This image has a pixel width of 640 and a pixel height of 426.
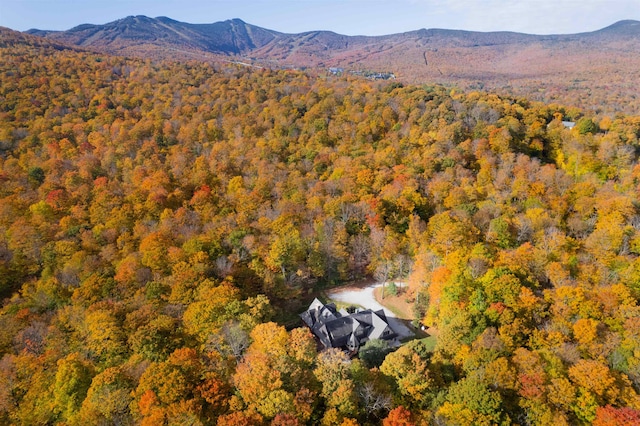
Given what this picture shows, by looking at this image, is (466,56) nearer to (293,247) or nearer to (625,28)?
(625,28)

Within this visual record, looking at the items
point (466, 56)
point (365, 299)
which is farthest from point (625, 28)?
point (365, 299)

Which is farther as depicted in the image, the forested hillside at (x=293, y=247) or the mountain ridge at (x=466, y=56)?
the mountain ridge at (x=466, y=56)

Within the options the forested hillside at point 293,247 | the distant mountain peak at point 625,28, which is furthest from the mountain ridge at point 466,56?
the forested hillside at point 293,247

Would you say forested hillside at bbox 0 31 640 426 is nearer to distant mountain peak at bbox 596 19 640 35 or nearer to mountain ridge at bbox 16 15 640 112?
mountain ridge at bbox 16 15 640 112

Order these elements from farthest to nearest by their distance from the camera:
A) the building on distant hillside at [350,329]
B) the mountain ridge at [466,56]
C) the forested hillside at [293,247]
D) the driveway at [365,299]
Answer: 1. the mountain ridge at [466,56]
2. the driveway at [365,299]
3. the building on distant hillside at [350,329]
4. the forested hillside at [293,247]

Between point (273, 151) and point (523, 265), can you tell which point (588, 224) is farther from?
point (273, 151)

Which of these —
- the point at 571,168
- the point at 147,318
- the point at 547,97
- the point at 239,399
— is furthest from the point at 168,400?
the point at 547,97

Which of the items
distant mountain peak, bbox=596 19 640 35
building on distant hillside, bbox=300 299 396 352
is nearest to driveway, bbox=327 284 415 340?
building on distant hillside, bbox=300 299 396 352

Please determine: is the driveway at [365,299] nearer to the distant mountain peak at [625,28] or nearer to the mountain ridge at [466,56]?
the mountain ridge at [466,56]
